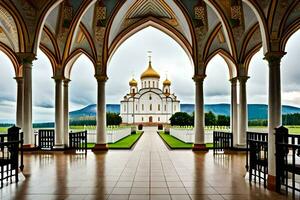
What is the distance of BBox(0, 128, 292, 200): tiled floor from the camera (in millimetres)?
5727

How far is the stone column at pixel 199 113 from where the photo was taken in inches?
565

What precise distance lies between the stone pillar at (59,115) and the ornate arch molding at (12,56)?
287 cm

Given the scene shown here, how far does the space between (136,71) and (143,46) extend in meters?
10.9

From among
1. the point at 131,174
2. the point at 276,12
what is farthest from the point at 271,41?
the point at 131,174

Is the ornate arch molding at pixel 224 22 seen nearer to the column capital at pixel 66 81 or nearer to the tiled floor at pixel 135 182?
the tiled floor at pixel 135 182

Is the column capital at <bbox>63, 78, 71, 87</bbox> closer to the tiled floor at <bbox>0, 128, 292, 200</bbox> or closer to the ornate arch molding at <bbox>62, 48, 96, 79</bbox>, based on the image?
the ornate arch molding at <bbox>62, 48, 96, 79</bbox>

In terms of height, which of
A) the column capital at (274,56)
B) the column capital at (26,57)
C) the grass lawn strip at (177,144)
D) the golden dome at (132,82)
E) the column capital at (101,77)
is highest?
the golden dome at (132,82)

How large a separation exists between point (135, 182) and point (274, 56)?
194 inches

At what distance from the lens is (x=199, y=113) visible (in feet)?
47.6

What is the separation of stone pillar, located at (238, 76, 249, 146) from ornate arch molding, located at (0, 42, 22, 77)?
12.5 m

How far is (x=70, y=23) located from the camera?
13.0 metres

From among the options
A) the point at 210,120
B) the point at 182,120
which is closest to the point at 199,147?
the point at 210,120

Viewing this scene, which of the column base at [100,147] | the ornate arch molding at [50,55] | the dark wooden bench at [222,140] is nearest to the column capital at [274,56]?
the dark wooden bench at [222,140]

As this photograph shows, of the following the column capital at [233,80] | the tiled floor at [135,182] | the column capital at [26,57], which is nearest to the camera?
the tiled floor at [135,182]
